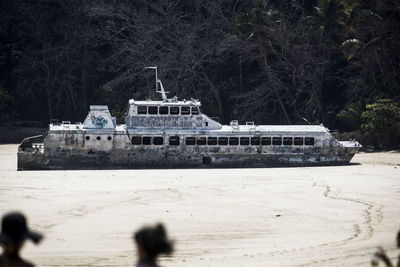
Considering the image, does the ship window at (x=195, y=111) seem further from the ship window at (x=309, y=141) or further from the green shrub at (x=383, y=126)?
the green shrub at (x=383, y=126)

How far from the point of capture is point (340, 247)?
1205 centimetres

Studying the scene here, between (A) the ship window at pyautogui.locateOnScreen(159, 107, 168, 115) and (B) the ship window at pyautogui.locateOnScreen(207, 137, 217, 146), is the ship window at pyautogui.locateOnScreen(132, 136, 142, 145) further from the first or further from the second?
(B) the ship window at pyautogui.locateOnScreen(207, 137, 217, 146)

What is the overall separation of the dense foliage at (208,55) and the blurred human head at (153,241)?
32.6 metres

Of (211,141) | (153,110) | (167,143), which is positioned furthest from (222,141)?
(153,110)

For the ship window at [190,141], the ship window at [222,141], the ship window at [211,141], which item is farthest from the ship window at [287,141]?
the ship window at [190,141]

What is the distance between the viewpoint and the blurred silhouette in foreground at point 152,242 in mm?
4699

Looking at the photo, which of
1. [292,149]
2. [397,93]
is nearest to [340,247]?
[292,149]

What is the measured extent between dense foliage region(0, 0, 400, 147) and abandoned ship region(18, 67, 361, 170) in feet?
36.7

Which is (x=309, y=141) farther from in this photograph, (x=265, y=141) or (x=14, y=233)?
(x=14, y=233)

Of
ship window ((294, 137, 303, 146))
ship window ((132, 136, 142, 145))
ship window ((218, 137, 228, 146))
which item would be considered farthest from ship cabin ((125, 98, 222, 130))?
ship window ((294, 137, 303, 146))

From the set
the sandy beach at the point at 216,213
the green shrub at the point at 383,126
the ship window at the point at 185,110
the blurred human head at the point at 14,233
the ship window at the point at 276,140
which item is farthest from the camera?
the green shrub at the point at 383,126

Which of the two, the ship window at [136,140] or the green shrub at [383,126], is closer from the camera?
the ship window at [136,140]

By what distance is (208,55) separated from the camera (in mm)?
43438

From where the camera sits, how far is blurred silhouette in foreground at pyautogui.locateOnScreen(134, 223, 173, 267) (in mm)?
4699
